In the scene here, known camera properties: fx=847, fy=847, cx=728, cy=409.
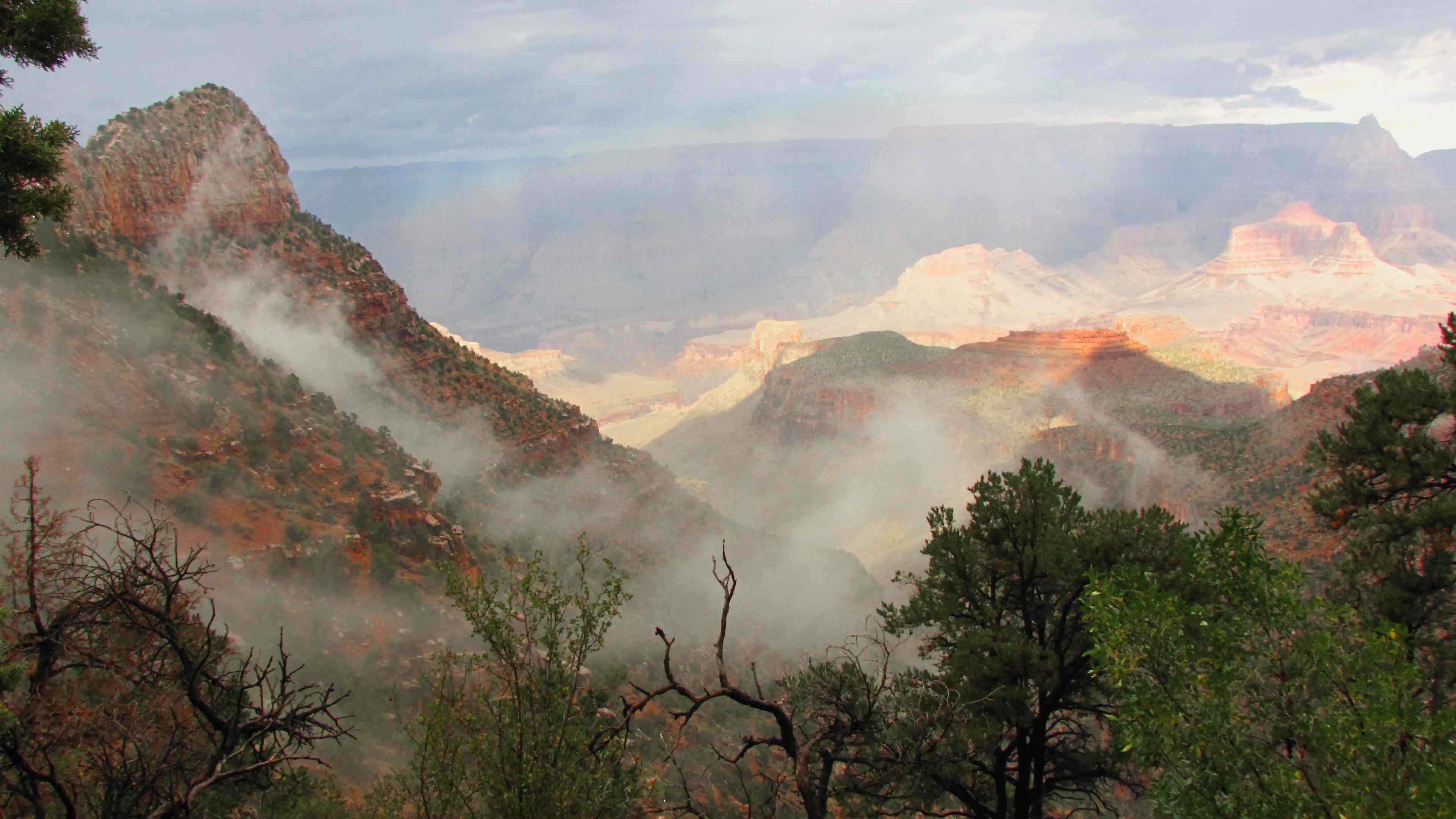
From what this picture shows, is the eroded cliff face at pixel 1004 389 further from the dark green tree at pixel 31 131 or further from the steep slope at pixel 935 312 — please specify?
the steep slope at pixel 935 312

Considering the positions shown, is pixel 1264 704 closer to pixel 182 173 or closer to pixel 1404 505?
pixel 1404 505

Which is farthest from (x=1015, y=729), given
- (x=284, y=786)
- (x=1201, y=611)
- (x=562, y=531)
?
(x=562, y=531)

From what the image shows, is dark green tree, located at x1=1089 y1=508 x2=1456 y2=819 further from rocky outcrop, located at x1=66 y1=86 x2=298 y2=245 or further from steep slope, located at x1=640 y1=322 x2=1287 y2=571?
steep slope, located at x1=640 y1=322 x2=1287 y2=571

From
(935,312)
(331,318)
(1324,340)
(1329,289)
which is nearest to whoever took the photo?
(331,318)

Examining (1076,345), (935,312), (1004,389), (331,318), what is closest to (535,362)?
(935,312)

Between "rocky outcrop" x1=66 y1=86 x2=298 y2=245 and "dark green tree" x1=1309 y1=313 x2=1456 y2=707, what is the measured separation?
99.3 ft

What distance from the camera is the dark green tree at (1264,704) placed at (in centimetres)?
662

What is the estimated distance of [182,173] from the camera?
29.4 metres

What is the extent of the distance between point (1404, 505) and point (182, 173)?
3492 centimetres

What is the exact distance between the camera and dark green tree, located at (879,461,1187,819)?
38.3ft

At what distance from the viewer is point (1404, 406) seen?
12.5 m

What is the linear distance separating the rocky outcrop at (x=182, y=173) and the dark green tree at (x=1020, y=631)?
25328mm

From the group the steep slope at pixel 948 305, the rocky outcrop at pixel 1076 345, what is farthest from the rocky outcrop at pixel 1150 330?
the steep slope at pixel 948 305

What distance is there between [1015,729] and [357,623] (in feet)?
46.8
